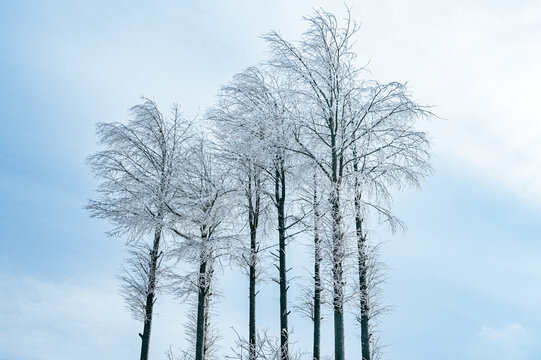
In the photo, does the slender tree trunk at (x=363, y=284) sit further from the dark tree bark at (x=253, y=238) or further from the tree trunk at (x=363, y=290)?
the dark tree bark at (x=253, y=238)

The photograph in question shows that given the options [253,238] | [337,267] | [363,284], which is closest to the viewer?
[337,267]

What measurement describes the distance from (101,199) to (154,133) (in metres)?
3.22

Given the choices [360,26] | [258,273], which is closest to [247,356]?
[258,273]

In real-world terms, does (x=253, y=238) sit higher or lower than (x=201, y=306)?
higher

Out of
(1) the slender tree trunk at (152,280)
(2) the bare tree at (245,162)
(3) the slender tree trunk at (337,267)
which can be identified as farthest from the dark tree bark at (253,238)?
(3) the slender tree trunk at (337,267)

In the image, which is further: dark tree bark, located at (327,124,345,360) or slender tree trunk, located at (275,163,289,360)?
slender tree trunk, located at (275,163,289,360)

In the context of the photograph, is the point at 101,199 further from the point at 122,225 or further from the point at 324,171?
the point at 324,171

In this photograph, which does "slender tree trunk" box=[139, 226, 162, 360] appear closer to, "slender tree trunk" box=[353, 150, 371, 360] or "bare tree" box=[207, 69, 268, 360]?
"bare tree" box=[207, 69, 268, 360]

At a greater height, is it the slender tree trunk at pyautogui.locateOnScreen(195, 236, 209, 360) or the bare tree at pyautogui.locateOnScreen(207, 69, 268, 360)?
the bare tree at pyautogui.locateOnScreen(207, 69, 268, 360)

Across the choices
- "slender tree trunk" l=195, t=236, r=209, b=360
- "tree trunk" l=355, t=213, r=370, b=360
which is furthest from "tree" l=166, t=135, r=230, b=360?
"tree trunk" l=355, t=213, r=370, b=360

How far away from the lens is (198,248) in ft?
53.4

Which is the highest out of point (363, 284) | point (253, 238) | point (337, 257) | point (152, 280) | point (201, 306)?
point (253, 238)

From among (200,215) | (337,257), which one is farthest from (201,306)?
(337,257)

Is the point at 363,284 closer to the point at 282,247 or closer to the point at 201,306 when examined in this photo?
the point at 282,247
